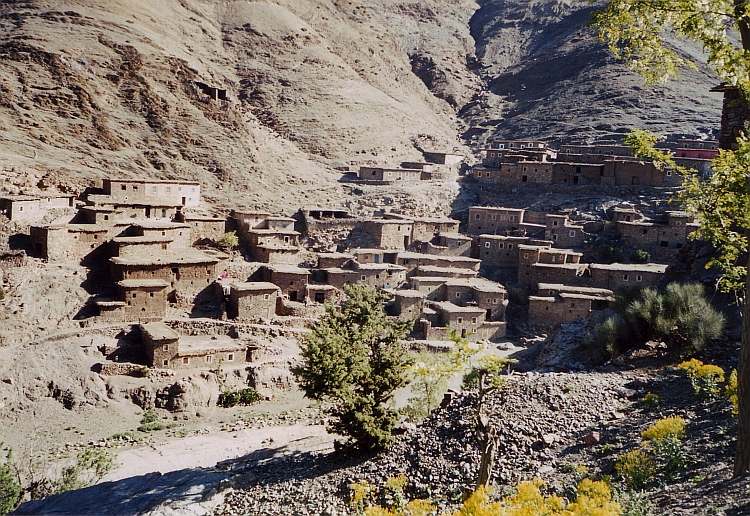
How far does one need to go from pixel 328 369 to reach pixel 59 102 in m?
32.0

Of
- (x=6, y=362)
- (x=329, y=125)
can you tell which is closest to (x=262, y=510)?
(x=6, y=362)

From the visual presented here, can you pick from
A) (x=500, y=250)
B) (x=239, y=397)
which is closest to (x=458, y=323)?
(x=500, y=250)

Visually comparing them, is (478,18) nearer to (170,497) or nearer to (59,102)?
(59,102)

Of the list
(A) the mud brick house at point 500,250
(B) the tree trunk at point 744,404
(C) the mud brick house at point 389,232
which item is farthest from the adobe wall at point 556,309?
(B) the tree trunk at point 744,404

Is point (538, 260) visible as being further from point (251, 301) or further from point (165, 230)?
point (165, 230)

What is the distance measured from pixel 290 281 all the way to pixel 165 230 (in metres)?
6.04

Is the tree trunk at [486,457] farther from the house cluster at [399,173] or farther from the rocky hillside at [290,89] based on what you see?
the house cluster at [399,173]

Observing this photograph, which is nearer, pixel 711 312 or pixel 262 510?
pixel 262 510

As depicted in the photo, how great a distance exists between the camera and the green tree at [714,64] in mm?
6965

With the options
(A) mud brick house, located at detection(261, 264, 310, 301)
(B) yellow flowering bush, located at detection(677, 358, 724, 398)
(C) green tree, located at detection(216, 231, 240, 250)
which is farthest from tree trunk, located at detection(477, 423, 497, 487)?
(C) green tree, located at detection(216, 231, 240, 250)

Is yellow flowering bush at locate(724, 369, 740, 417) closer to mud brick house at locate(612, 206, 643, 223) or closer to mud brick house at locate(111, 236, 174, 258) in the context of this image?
mud brick house at locate(111, 236, 174, 258)

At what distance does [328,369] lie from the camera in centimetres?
1374

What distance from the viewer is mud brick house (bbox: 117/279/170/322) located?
24781 mm

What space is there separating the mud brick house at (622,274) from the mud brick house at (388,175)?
1615cm
